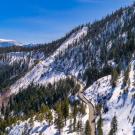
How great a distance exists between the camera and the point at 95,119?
14088cm

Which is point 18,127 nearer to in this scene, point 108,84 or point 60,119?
point 60,119

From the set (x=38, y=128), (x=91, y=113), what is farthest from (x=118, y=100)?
(x=38, y=128)

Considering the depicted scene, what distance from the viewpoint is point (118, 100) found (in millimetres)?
153375

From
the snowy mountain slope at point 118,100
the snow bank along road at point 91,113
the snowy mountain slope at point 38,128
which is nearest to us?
Result: the snowy mountain slope at point 118,100

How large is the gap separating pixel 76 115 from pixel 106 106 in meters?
19.1

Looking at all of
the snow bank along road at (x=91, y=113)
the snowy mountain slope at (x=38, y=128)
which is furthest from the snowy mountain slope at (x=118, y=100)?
the snowy mountain slope at (x=38, y=128)

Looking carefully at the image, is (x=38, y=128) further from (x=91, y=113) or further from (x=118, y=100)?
(x=118, y=100)

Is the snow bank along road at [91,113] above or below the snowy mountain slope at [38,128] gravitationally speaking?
above

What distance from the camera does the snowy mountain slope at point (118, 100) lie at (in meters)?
127

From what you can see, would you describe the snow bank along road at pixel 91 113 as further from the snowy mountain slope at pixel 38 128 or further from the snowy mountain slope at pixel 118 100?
the snowy mountain slope at pixel 118 100

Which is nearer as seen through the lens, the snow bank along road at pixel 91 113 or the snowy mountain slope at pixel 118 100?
the snowy mountain slope at pixel 118 100

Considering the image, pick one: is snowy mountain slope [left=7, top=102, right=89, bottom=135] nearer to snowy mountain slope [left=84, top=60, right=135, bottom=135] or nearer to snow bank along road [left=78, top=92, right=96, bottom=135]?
snow bank along road [left=78, top=92, right=96, bottom=135]

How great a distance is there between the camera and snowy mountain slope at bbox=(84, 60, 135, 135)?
126894 mm

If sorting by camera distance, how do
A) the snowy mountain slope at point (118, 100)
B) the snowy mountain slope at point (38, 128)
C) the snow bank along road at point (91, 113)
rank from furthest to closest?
the snow bank along road at point (91, 113), the snowy mountain slope at point (38, 128), the snowy mountain slope at point (118, 100)
